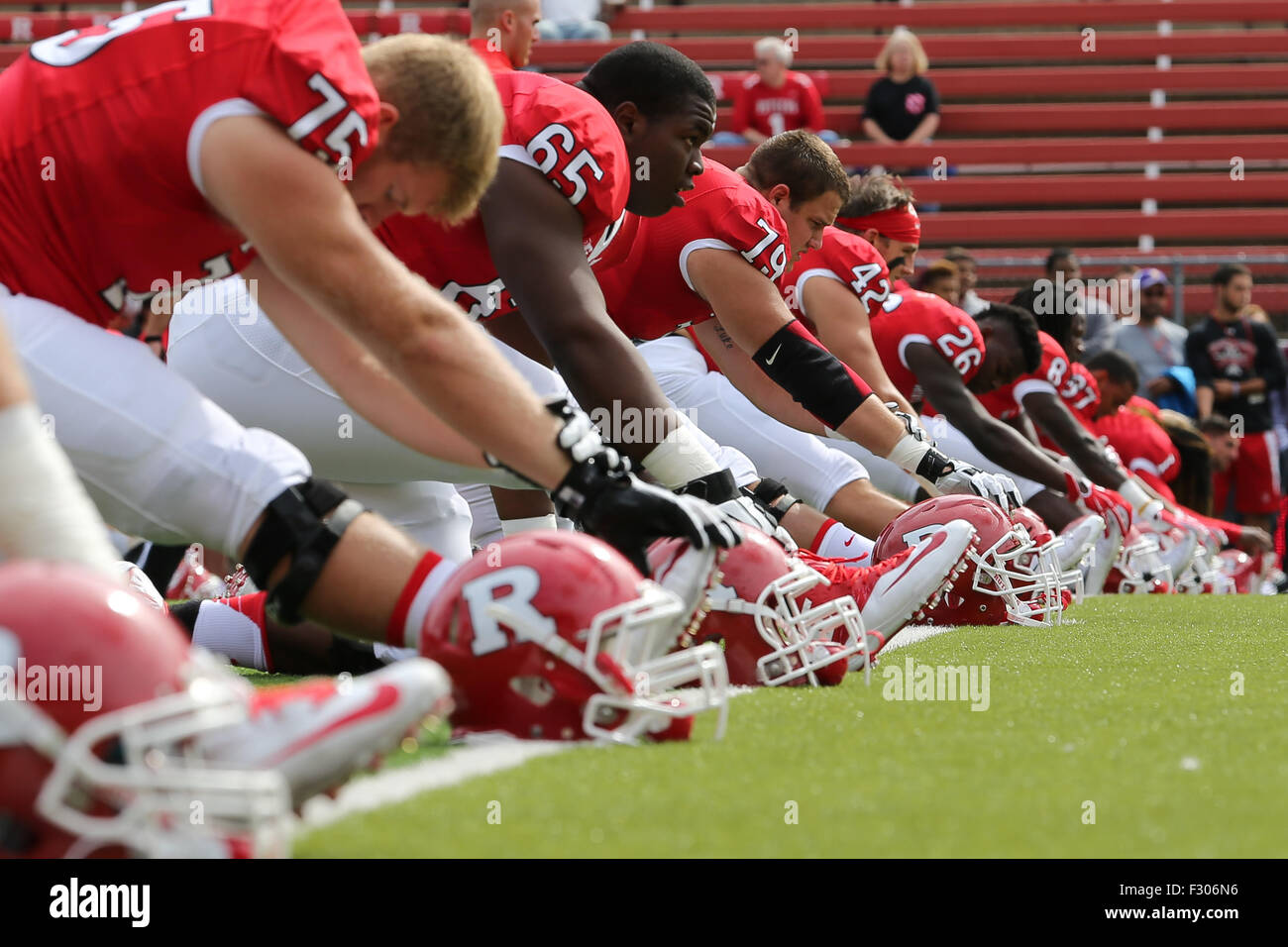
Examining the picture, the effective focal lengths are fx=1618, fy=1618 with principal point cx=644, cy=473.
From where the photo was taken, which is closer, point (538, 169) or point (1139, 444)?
point (538, 169)

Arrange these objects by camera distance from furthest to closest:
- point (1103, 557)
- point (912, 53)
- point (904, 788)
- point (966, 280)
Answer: point (912, 53) → point (966, 280) → point (1103, 557) → point (904, 788)

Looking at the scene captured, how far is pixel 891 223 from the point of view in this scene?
6.24m

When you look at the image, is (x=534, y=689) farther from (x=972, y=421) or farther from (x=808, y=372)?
(x=972, y=421)

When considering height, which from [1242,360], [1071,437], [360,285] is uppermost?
[360,285]

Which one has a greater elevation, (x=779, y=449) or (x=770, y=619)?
(x=770, y=619)

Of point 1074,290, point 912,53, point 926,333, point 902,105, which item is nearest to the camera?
point 926,333

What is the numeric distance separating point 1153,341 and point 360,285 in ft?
30.7

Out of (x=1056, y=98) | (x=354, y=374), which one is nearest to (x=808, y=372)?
(x=354, y=374)

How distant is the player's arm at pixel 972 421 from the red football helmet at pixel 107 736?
510cm

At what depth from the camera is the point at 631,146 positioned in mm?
3578

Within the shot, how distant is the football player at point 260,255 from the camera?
2172 mm

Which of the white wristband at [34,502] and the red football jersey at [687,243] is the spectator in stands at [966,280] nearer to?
the red football jersey at [687,243]

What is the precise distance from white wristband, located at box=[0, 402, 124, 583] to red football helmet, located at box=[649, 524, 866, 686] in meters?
1.47

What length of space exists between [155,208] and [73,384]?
282mm
